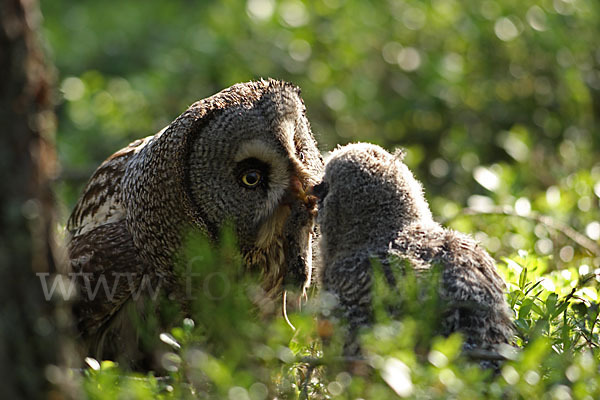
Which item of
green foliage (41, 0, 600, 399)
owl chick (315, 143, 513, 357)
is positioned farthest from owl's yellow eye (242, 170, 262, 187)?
green foliage (41, 0, 600, 399)

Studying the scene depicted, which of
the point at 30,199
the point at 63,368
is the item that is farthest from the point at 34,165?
the point at 63,368

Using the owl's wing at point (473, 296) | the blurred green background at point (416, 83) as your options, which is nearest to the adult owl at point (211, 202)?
the owl's wing at point (473, 296)

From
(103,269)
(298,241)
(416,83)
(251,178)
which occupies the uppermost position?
(251,178)

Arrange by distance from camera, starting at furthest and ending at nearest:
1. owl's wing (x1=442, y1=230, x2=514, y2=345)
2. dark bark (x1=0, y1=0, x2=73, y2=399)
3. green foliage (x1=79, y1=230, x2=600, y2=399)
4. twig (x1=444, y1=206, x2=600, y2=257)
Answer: twig (x1=444, y1=206, x2=600, y2=257), owl's wing (x1=442, y1=230, x2=514, y2=345), green foliage (x1=79, y1=230, x2=600, y2=399), dark bark (x1=0, y1=0, x2=73, y2=399)

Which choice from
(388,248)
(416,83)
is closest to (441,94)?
(416,83)

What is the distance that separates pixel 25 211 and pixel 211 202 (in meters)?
1.73

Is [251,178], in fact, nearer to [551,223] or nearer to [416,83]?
[551,223]

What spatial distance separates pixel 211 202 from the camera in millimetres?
3652

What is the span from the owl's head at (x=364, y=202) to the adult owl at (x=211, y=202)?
0.92ft

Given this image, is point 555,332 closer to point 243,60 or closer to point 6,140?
point 6,140

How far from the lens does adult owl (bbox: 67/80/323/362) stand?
143 inches

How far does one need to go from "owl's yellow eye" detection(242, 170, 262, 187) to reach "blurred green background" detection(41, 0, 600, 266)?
10.5 feet

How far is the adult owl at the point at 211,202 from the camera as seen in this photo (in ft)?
11.9

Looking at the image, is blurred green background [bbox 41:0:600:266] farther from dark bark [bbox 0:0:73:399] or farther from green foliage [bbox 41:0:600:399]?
dark bark [bbox 0:0:73:399]
